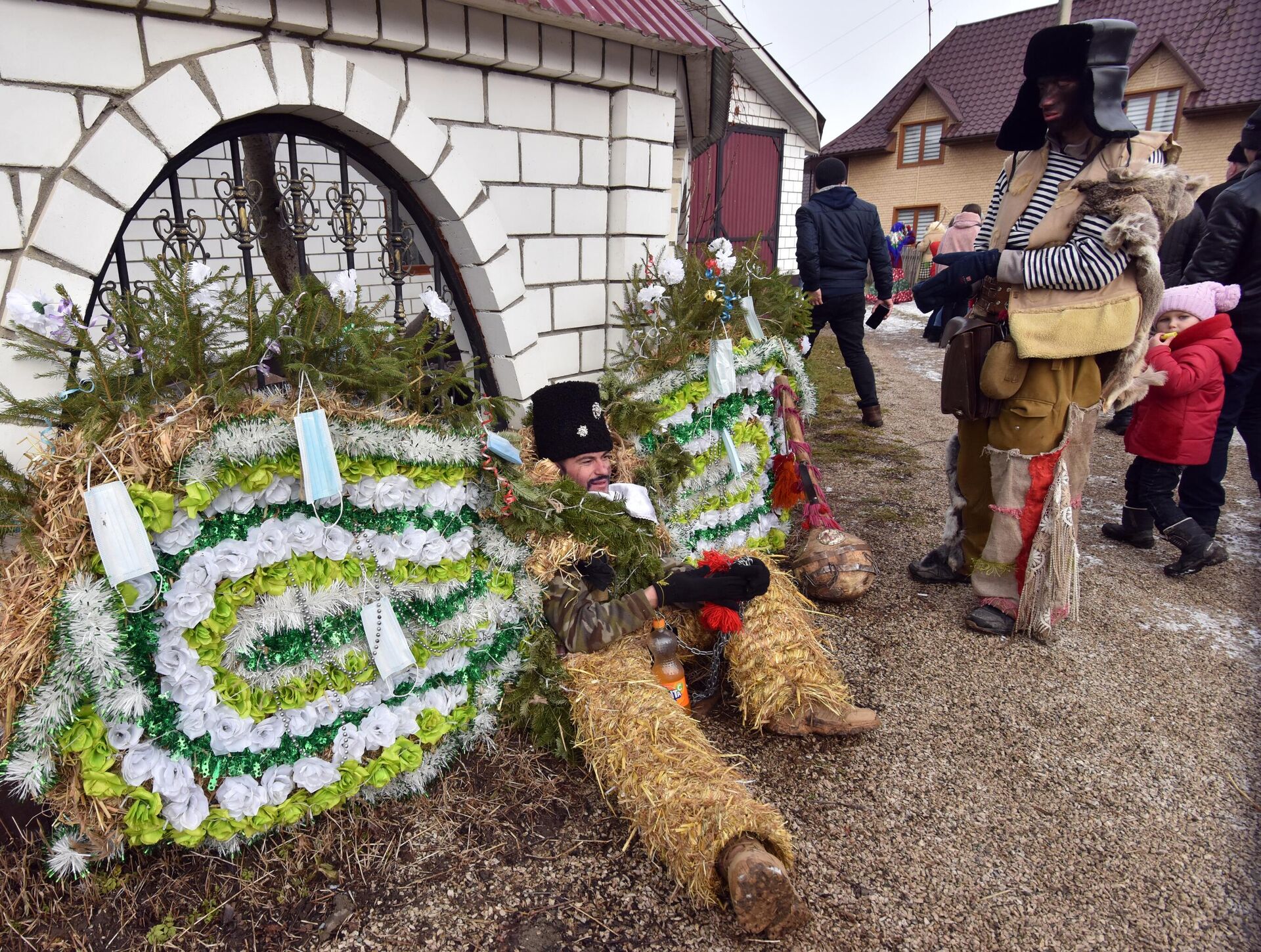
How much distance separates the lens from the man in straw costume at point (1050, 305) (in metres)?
3.05

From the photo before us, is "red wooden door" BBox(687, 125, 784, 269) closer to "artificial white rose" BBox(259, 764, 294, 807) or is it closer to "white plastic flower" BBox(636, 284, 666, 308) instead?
"white plastic flower" BBox(636, 284, 666, 308)

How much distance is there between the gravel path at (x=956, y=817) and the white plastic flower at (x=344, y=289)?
1569 mm

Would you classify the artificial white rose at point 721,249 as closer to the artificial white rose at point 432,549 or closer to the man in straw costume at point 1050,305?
the man in straw costume at point 1050,305

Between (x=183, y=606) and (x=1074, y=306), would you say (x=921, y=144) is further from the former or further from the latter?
(x=183, y=606)

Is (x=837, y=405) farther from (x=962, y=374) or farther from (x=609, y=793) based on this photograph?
(x=609, y=793)

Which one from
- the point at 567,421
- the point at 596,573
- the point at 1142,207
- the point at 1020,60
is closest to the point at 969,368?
the point at 1142,207

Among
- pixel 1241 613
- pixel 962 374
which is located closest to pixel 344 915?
pixel 962 374

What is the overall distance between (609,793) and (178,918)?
4.04 feet

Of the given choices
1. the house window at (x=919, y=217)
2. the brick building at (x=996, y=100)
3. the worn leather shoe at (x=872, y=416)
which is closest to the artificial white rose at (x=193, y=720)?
the worn leather shoe at (x=872, y=416)

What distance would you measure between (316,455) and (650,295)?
2022 millimetres

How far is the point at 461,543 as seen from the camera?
2.48m

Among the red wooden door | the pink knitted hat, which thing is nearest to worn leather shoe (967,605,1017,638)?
the pink knitted hat

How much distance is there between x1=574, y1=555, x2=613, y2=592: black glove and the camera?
8.91ft

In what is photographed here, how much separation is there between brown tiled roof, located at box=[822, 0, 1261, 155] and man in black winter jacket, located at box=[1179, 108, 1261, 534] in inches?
489
